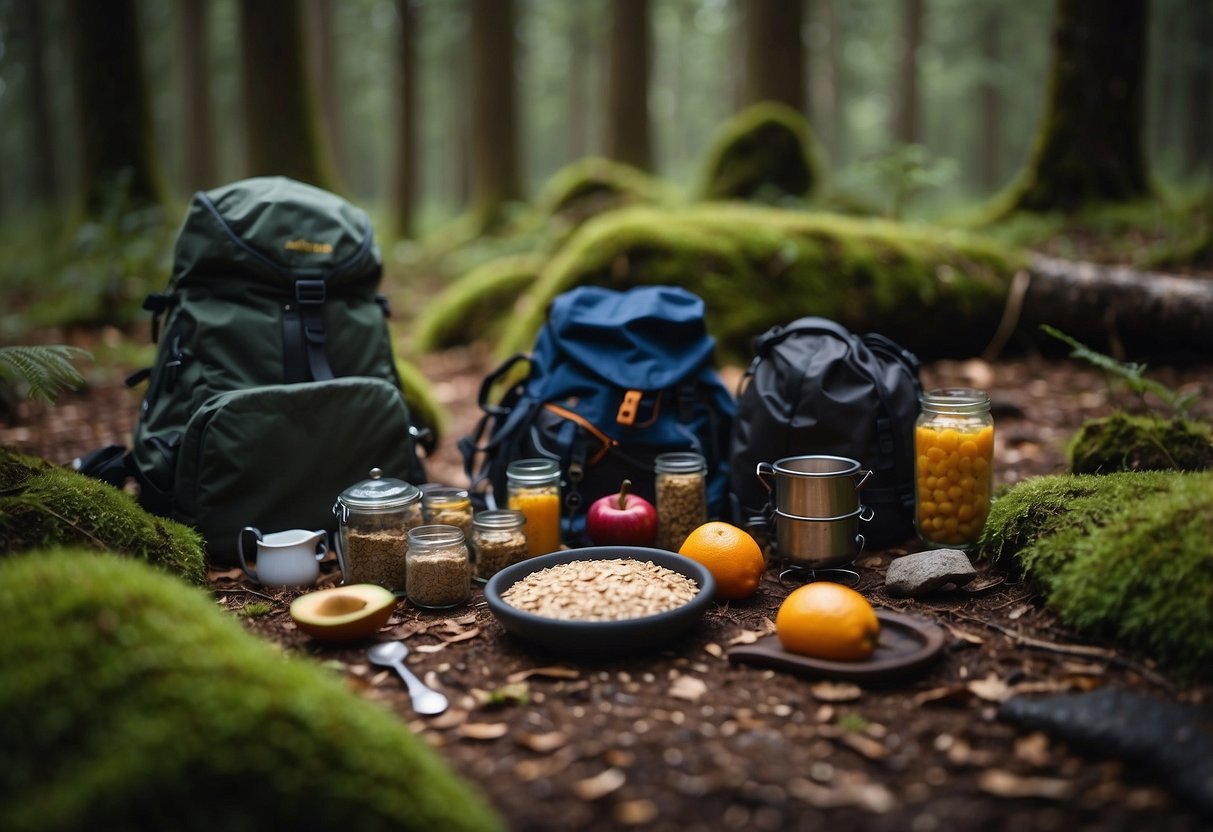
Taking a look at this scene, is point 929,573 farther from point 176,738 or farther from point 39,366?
point 39,366

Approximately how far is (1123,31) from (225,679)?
9.73 metres

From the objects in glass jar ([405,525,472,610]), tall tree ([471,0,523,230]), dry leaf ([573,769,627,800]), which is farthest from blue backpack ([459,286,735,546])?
tall tree ([471,0,523,230])

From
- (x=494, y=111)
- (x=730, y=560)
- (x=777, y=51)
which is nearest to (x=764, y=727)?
(x=730, y=560)

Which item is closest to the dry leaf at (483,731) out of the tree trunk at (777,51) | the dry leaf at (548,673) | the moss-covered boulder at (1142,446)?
the dry leaf at (548,673)

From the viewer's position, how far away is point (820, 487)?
11.1 ft

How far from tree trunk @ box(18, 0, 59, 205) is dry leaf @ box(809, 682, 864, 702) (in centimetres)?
2425

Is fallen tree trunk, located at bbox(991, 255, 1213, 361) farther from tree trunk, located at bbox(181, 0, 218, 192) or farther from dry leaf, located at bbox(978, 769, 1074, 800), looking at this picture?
tree trunk, located at bbox(181, 0, 218, 192)

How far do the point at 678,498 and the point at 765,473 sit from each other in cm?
40

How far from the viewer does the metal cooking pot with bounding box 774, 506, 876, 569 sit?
341 centimetres

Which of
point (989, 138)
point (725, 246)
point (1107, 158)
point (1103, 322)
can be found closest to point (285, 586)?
point (725, 246)

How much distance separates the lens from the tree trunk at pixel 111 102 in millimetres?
10297

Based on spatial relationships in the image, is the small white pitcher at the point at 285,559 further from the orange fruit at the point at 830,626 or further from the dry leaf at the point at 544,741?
the orange fruit at the point at 830,626

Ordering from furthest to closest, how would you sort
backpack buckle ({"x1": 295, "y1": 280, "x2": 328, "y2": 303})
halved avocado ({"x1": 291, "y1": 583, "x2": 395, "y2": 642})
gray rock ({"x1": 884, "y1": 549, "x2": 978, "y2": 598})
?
backpack buckle ({"x1": 295, "y1": 280, "x2": 328, "y2": 303}), gray rock ({"x1": 884, "y1": 549, "x2": 978, "y2": 598}), halved avocado ({"x1": 291, "y1": 583, "x2": 395, "y2": 642})

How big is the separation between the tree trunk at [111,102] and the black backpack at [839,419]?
374 inches
